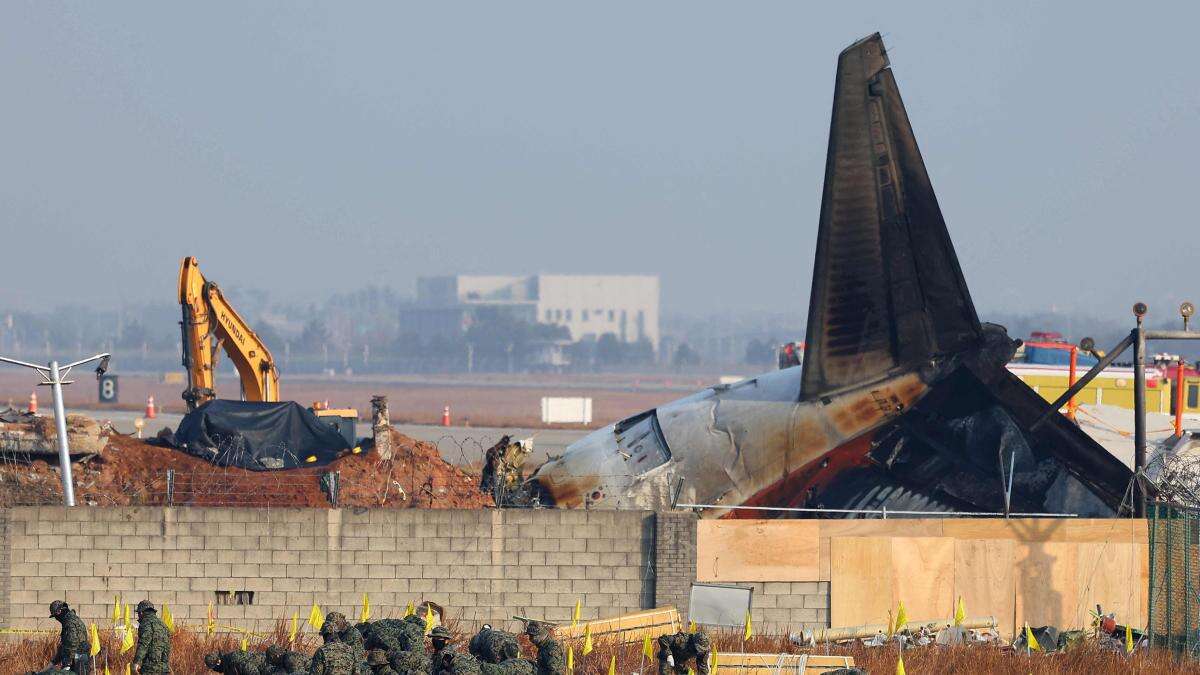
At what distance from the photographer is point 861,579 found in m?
25.5

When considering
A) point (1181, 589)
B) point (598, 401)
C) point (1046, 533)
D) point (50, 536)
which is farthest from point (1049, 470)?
point (598, 401)

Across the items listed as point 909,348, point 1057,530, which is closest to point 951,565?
point 1057,530

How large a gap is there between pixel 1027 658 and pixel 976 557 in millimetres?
3648

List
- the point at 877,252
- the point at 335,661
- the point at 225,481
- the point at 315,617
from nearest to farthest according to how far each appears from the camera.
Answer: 1. the point at 335,661
2. the point at 315,617
3. the point at 877,252
4. the point at 225,481

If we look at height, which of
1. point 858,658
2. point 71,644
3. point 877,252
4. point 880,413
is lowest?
point 858,658

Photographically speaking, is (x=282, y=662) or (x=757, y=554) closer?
(x=282, y=662)

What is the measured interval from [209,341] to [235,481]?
386 inches

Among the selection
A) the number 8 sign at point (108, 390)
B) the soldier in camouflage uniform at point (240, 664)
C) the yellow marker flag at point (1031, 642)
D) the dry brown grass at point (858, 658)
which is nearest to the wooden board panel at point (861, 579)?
the dry brown grass at point (858, 658)

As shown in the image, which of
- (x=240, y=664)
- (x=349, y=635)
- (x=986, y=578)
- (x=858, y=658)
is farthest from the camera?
(x=986, y=578)

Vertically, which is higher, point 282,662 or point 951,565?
point 951,565

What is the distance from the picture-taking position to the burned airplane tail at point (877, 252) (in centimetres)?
2795

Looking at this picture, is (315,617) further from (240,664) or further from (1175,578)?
(1175,578)

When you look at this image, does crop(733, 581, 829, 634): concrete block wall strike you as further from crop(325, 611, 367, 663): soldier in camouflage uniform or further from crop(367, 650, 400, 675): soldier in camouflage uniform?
crop(367, 650, 400, 675): soldier in camouflage uniform

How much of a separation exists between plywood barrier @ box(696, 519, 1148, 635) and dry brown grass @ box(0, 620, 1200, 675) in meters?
2.00
